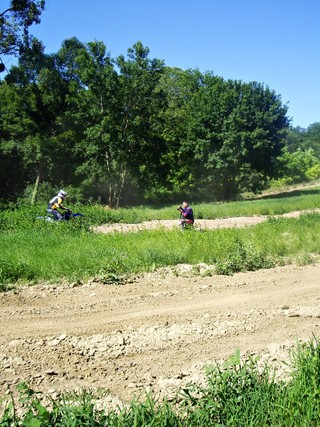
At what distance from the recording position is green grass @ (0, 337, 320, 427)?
11.6 ft

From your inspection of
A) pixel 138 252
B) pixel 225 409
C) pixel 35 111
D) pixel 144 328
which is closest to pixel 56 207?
pixel 138 252

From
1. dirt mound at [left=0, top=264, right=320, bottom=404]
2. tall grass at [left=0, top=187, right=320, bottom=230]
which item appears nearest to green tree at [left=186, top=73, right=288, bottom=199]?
tall grass at [left=0, top=187, right=320, bottom=230]

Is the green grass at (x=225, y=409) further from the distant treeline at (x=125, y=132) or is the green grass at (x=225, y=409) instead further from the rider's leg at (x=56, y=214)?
the distant treeline at (x=125, y=132)

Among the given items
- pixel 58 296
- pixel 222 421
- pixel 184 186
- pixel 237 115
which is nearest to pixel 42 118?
pixel 184 186

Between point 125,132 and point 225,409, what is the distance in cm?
3263

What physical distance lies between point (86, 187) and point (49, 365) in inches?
1300

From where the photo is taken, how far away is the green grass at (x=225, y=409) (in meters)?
3.54

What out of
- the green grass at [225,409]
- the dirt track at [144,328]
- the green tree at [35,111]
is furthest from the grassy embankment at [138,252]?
the green tree at [35,111]

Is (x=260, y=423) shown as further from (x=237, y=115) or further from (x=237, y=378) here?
(x=237, y=115)

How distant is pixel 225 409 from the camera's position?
12.5 ft

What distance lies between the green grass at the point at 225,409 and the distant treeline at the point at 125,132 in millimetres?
28567

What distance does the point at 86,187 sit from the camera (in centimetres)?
3766

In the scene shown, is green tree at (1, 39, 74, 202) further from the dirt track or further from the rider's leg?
the dirt track

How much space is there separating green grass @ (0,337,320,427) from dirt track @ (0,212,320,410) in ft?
2.61
